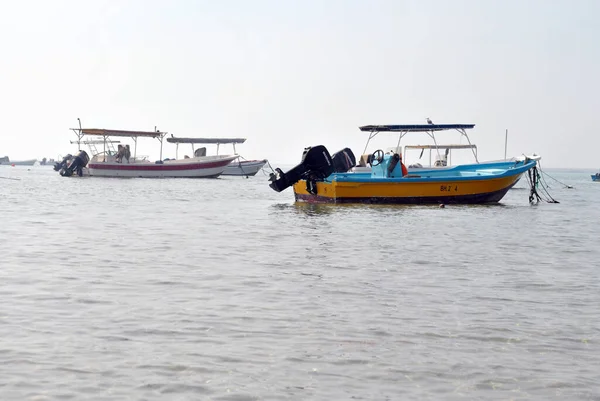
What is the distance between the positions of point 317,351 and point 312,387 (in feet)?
3.67

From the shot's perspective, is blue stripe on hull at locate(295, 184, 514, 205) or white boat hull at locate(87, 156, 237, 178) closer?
blue stripe on hull at locate(295, 184, 514, 205)

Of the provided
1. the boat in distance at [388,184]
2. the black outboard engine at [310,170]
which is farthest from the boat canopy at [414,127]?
the black outboard engine at [310,170]

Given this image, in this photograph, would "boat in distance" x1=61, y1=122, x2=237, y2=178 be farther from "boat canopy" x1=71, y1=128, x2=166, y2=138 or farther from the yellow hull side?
the yellow hull side

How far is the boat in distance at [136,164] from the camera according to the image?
71062 millimetres

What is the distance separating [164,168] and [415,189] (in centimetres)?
4709

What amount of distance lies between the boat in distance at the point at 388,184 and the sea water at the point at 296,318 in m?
12.4

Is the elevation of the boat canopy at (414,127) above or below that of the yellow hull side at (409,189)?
above

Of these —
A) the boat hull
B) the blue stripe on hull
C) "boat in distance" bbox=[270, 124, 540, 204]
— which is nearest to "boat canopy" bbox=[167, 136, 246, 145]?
"boat in distance" bbox=[270, 124, 540, 204]

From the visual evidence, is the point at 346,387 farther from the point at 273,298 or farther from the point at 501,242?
the point at 501,242

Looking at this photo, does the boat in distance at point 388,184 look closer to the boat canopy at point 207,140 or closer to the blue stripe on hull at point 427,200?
the blue stripe on hull at point 427,200

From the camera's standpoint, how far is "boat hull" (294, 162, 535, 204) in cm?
3131

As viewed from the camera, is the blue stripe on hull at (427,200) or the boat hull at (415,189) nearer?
the boat hull at (415,189)

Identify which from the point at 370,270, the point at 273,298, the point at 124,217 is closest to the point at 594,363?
the point at 273,298

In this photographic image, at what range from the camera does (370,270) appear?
1340 cm
